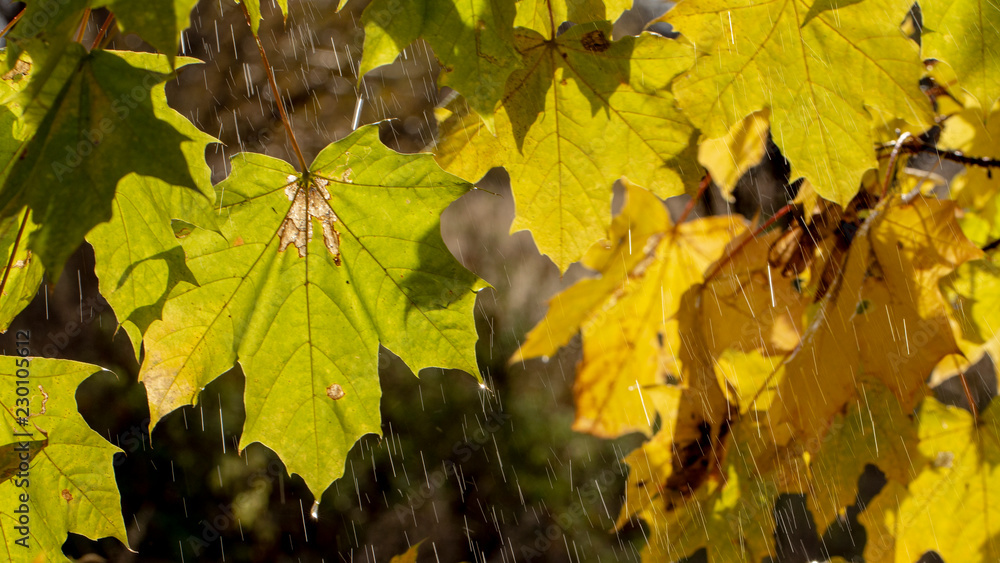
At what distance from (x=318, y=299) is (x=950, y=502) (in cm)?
110

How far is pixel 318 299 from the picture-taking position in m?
0.79

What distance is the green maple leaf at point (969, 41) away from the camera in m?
0.64

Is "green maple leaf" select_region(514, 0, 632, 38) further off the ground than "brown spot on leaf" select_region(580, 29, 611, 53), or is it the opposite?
"green maple leaf" select_region(514, 0, 632, 38)

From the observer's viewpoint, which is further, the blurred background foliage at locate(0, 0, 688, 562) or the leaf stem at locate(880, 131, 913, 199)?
the blurred background foliage at locate(0, 0, 688, 562)

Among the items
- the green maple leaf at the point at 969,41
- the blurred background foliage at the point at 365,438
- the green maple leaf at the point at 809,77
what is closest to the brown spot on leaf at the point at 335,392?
the green maple leaf at the point at 809,77

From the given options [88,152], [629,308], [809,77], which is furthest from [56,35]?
[629,308]

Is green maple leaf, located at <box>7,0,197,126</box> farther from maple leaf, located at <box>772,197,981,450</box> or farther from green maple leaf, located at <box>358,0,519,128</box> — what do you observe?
maple leaf, located at <box>772,197,981,450</box>

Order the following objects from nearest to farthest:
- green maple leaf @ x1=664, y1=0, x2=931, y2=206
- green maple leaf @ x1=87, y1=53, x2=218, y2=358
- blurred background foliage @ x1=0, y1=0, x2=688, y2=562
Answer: green maple leaf @ x1=87, y1=53, x2=218, y2=358 < green maple leaf @ x1=664, y1=0, x2=931, y2=206 < blurred background foliage @ x1=0, y1=0, x2=688, y2=562

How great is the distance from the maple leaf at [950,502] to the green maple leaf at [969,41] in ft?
1.97

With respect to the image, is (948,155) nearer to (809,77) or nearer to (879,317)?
(879,317)

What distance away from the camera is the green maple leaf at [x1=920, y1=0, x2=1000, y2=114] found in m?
0.64

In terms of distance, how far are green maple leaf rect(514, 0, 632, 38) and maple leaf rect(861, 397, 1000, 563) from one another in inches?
33.3

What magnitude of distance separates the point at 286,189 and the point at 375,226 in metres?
0.13

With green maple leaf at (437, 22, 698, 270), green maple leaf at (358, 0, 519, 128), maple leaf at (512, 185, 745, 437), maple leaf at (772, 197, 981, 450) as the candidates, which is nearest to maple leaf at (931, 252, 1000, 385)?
maple leaf at (772, 197, 981, 450)
